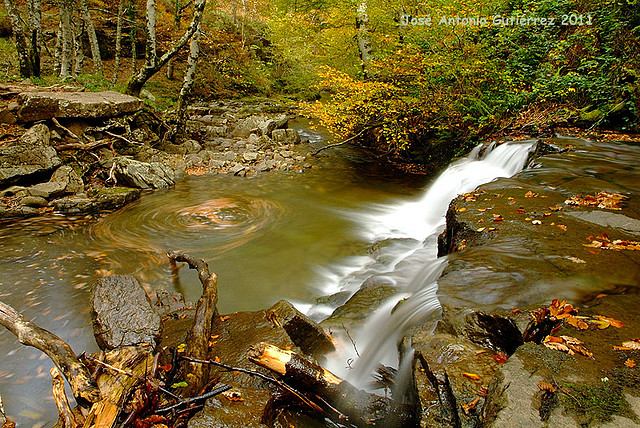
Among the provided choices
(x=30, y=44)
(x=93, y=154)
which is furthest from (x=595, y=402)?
(x=30, y=44)

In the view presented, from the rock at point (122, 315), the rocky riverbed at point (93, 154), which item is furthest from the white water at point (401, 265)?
the rocky riverbed at point (93, 154)

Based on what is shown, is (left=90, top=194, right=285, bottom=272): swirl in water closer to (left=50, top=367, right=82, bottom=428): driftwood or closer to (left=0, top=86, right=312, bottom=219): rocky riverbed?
(left=0, top=86, right=312, bottom=219): rocky riverbed

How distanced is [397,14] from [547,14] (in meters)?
4.52

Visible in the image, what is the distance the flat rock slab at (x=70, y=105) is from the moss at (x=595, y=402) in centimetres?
1216

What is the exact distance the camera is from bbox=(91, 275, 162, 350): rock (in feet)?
9.98

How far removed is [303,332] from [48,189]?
7.81 meters

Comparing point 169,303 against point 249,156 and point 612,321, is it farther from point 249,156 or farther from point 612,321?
point 249,156

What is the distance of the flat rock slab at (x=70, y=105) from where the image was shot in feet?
28.6

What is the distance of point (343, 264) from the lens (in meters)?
6.12

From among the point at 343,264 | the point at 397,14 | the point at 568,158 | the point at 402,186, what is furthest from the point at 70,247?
the point at 397,14

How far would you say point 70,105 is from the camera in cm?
934

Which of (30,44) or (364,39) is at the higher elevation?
(364,39)

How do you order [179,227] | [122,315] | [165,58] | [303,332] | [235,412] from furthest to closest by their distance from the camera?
[165,58]
[179,227]
[303,332]
[122,315]
[235,412]

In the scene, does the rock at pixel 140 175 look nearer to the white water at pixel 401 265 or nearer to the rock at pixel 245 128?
the white water at pixel 401 265
